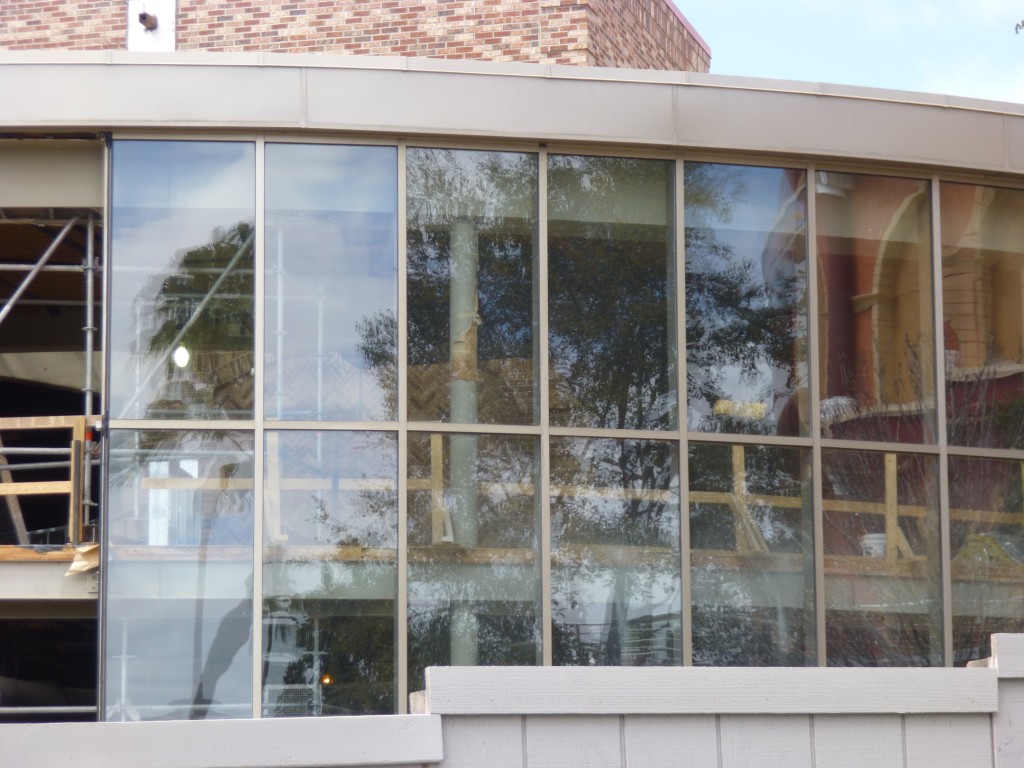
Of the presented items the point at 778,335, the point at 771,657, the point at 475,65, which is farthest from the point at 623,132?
the point at 771,657

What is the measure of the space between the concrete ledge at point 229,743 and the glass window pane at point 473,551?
618 cm

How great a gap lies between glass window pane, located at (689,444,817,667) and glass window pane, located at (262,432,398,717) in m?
2.26

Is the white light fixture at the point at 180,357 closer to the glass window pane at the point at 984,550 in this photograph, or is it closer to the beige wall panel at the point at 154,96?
the beige wall panel at the point at 154,96

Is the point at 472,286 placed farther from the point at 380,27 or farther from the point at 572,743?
the point at 572,743

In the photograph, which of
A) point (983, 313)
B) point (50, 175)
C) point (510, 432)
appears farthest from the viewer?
point (983, 313)

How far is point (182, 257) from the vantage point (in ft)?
31.0

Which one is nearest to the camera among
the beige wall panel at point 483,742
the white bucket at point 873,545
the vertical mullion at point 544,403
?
the beige wall panel at point 483,742

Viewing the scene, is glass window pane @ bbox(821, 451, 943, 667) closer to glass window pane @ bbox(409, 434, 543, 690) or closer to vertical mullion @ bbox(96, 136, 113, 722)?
glass window pane @ bbox(409, 434, 543, 690)

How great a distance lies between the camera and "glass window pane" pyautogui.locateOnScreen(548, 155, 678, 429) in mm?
9477

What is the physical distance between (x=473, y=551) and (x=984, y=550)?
4.04m

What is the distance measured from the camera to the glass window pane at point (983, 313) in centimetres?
1012

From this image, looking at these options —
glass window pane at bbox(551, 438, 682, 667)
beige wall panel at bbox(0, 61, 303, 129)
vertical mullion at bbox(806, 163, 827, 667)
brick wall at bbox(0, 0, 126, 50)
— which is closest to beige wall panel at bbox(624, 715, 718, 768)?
glass window pane at bbox(551, 438, 682, 667)

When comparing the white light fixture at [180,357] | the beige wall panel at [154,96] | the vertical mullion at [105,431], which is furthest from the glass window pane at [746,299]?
the vertical mullion at [105,431]

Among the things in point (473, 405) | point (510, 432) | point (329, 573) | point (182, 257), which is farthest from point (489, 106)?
point (329, 573)
